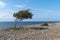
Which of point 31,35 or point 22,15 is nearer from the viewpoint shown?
point 31,35

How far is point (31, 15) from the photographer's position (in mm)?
37594

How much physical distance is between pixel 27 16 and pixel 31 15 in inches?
46.3

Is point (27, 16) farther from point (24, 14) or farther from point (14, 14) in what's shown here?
point (14, 14)

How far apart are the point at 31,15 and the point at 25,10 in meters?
2.11

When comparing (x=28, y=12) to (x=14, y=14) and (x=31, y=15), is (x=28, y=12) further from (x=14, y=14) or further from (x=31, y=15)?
(x=14, y=14)

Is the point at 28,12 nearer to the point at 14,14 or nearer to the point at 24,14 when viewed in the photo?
the point at 24,14

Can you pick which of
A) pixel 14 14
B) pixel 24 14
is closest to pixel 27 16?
pixel 24 14

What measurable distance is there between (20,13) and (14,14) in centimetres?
266

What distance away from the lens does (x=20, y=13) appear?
36.2 m

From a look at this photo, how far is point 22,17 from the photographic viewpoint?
120ft

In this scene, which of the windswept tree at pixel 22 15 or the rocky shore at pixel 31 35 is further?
the windswept tree at pixel 22 15

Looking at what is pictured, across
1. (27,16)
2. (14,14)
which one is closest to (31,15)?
(27,16)

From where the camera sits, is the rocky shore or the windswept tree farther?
the windswept tree

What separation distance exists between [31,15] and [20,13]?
2894mm
